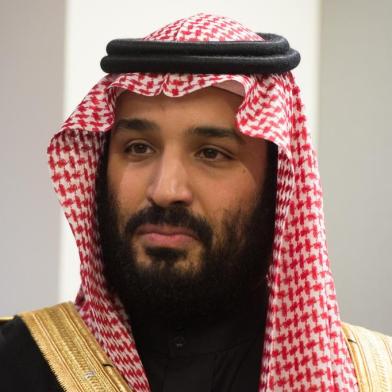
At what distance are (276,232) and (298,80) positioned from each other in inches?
88.6

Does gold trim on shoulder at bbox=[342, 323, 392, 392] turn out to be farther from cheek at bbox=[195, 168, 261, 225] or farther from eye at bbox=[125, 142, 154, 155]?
eye at bbox=[125, 142, 154, 155]

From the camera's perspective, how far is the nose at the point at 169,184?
6.03ft

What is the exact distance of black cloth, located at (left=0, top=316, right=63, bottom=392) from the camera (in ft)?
6.17

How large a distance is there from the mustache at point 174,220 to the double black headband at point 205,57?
0.30m

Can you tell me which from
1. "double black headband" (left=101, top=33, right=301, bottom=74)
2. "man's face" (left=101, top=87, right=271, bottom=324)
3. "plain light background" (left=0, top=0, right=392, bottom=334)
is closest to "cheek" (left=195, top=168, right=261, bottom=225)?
"man's face" (left=101, top=87, right=271, bottom=324)

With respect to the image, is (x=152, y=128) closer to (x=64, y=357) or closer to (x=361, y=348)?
(x=64, y=357)

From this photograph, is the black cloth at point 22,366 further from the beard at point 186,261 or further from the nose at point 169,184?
the nose at point 169,184

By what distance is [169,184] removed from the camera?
1.85 m

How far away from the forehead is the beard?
194 mm

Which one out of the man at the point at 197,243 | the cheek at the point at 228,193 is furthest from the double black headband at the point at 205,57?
the cheek at the point at 228,193

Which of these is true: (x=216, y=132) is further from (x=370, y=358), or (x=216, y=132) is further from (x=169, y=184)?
(x=370, y=358)

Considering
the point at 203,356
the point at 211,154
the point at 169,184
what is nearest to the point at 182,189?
the point at 169,184

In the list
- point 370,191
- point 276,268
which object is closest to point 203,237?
point 276,268

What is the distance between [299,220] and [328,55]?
8.40 ft
